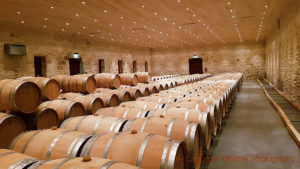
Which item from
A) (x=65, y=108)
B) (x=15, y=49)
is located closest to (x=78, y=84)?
(x=65, y=108)

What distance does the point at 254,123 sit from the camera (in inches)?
233

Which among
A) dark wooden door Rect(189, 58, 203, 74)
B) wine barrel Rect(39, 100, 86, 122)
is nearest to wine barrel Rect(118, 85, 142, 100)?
wine barrel Rect(39, 100, 86, 122)

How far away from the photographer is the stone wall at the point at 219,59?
946 inches

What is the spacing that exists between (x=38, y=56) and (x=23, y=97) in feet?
36.5

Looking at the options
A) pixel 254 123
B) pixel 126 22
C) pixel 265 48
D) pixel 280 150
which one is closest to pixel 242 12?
pixel 126 22

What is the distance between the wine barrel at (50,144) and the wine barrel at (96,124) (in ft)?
1.72

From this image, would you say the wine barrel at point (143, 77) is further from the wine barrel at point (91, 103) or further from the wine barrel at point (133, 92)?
the wine barrel at point (91, 103)

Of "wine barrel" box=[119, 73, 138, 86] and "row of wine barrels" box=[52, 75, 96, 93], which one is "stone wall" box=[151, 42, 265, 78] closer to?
"wine barrel" box=[119, 73, 138, 86]

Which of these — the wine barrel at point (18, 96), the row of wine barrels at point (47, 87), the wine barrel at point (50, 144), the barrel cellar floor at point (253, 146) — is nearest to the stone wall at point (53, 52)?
the row of wine barrels at point (47, 87)

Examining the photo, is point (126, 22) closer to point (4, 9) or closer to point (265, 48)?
point (4, 9)

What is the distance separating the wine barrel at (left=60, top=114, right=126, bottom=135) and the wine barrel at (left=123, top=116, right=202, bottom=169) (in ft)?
0.44

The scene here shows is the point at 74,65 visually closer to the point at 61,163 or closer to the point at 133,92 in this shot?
the point at 133,92

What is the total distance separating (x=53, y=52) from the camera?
46.4 ft

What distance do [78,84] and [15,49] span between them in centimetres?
713
